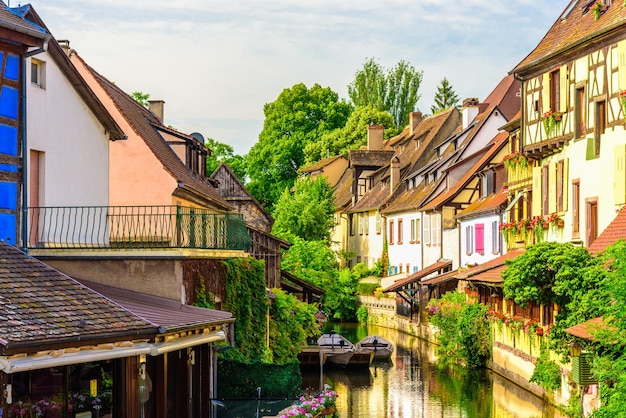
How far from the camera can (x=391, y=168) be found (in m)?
62.0

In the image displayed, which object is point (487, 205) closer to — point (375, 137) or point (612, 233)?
point (612, 233)

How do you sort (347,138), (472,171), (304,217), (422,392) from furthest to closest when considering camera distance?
(347,138) → (304,217) → (472,171) → (422,392)

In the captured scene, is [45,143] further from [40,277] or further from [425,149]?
[425,149]

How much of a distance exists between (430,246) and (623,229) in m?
29.1

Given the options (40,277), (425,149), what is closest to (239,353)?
(40,277)

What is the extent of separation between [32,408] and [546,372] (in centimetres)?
1581

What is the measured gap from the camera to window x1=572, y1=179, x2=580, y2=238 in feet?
93.6

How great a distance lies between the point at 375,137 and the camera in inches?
2714

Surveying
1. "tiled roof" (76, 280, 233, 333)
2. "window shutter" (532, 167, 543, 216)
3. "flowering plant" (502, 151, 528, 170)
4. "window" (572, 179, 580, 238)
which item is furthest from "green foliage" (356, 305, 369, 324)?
"tiled roof" (76, 280, 233, 333)

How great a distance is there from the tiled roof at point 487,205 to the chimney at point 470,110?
724 centimetres

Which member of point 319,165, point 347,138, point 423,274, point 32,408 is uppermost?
point 347,138

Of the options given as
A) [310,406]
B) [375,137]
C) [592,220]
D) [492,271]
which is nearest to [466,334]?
[492,271]

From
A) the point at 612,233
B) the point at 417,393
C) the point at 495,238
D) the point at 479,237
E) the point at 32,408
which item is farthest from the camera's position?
the point at 479,237

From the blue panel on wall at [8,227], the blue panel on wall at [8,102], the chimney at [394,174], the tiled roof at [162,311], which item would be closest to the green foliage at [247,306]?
the tiled roof at [162,311]
